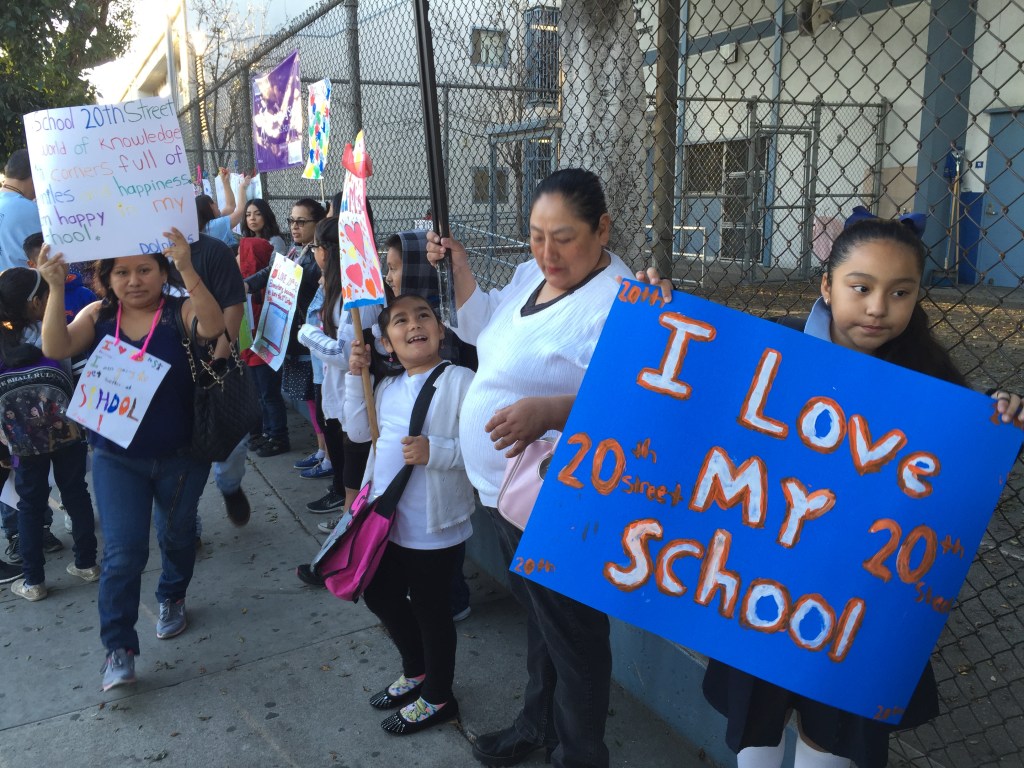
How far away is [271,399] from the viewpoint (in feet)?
19.9

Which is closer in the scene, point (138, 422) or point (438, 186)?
point (438, 186)

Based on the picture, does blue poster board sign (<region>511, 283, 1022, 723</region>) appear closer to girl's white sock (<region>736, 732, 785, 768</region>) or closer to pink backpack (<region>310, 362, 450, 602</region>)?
girl's white sock (<region>736, 732, 785, 768</region>)

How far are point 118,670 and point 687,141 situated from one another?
619cm

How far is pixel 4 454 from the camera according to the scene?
390 centimetres

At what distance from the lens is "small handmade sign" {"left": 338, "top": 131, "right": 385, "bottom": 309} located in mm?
2988

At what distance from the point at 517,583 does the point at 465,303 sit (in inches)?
37.4

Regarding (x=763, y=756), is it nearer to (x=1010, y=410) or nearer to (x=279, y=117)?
(x=1010, y=410)

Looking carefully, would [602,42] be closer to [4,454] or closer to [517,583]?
[517,583]

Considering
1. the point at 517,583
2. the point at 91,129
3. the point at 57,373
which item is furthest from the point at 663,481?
the point at 57,373

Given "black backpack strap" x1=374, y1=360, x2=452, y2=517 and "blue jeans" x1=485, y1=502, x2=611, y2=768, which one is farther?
"black backpack strap" x1=374, y1=360, x2=452, y2=517

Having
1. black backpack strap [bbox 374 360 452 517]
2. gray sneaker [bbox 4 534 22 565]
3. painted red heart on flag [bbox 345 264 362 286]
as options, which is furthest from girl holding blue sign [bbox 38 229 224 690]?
gray sneaker [bbox 4 534 22 565]

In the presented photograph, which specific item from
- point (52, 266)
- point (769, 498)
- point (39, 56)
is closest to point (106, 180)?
point (52, 266)

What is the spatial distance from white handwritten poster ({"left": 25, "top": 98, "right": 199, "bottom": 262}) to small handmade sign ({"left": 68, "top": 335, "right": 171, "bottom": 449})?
0.38m

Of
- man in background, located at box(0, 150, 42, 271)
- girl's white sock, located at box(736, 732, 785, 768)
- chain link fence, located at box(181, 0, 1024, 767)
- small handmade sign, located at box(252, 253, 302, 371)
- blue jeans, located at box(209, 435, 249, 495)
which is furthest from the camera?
man in background, located at box(0, 150, 42, 271)
